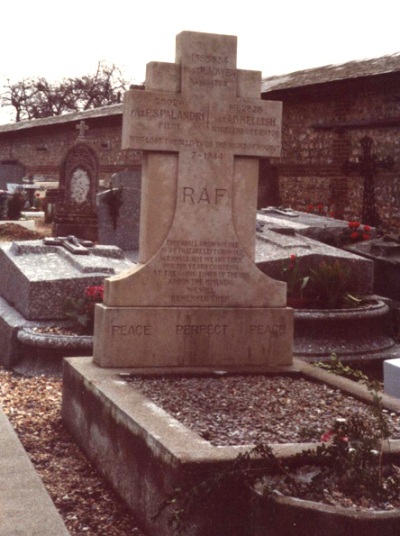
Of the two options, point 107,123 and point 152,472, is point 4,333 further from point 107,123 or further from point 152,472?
point 107,123

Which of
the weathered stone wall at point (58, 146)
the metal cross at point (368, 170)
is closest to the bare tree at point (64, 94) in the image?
the weathered stone wall at point (58, 146)

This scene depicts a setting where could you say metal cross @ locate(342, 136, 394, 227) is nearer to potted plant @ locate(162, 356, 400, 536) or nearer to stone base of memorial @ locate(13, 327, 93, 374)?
stone base of memorial @ locate(13, 327, 93, 374)

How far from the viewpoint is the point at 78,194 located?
16.2 m

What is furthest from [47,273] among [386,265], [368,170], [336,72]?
[336,72]

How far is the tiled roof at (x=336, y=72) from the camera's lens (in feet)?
56.9

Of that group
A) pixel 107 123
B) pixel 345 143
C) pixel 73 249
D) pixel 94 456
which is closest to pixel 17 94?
pixel 107 123

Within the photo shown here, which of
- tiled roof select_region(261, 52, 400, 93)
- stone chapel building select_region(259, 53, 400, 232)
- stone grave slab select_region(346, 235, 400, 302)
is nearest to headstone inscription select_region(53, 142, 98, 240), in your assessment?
stone chapel building select_region(259, 53, 400, 232)

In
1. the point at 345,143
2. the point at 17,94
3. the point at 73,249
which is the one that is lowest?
the point at 73,249

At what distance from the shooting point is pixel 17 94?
2638 inches

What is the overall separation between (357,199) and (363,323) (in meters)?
10.5

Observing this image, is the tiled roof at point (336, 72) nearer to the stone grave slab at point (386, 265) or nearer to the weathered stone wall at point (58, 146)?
the weathered stone wall at point (58, 146)

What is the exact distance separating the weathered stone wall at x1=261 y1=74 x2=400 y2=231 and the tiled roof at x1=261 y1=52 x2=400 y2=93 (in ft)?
0.61

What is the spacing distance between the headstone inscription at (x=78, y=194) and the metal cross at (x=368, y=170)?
5292mm

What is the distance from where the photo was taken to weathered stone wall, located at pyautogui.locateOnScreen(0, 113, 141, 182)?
1144 inches
